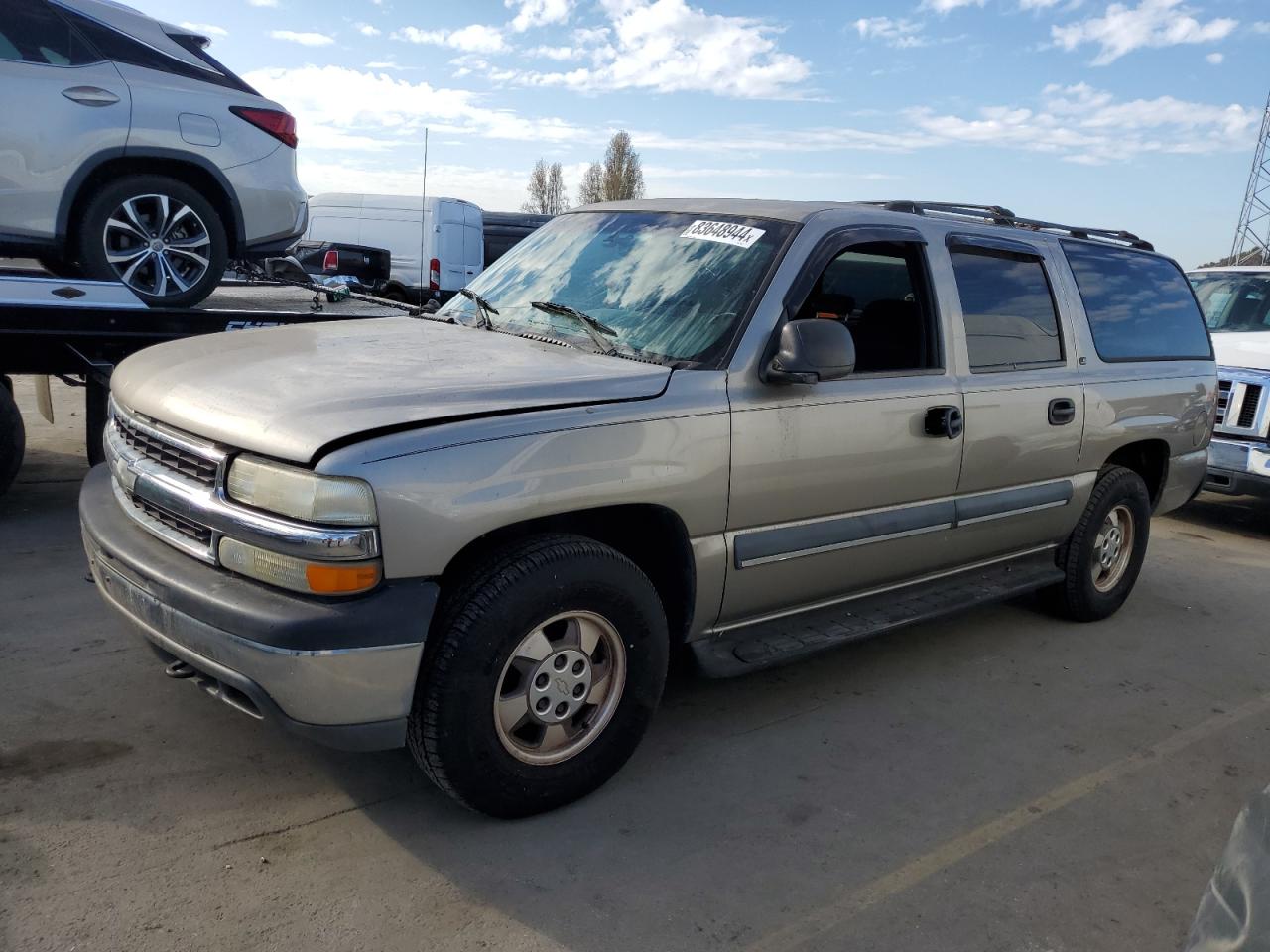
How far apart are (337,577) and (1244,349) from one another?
804 centimetres

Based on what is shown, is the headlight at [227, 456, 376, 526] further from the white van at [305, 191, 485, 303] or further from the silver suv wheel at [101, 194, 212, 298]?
the white van at [305, 191, 485, 303]

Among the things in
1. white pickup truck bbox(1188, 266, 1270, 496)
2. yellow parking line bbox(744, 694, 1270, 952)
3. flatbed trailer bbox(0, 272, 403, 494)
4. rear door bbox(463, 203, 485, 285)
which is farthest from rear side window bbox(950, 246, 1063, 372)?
rear door bbox(463, 203, 485, 285)

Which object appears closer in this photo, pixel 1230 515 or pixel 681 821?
pixel 681 821

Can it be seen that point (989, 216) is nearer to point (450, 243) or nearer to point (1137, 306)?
point (1137, 306)

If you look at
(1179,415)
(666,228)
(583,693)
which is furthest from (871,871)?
(1179,415)

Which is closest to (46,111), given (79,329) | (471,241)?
(79,329)

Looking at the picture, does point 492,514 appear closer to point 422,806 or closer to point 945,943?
point 422,806

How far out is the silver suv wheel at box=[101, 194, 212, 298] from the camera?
5.70m

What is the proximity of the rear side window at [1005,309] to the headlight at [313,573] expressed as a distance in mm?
2678

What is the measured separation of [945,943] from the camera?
2656 mm

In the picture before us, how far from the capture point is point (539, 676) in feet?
9.68

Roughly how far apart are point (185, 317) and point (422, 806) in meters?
Result: 3.30

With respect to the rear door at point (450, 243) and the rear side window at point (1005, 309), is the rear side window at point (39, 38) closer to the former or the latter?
the rear side window at point (1005, 309)

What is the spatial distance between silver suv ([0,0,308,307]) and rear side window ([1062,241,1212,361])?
15.1 feet
